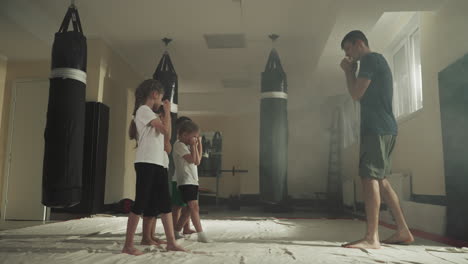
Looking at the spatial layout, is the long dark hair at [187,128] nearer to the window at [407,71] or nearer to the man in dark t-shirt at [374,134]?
the man in dark t-shirt at [374,134]

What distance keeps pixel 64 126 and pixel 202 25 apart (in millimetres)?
2597

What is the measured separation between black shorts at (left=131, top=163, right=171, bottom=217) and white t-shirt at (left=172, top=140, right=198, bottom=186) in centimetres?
49

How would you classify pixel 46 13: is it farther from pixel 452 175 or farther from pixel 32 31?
pixel 452 175

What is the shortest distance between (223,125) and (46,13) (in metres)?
6.73

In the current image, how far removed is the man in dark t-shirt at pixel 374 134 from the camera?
2.30m

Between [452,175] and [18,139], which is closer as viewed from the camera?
[452,175]

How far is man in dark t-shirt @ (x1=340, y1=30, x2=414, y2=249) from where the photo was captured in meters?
2.30

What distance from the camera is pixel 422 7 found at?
11.5ft

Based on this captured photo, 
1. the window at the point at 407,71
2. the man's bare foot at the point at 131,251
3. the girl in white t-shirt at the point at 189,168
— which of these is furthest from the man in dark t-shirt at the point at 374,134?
the window at the point at 407,71

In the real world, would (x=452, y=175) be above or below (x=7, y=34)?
below

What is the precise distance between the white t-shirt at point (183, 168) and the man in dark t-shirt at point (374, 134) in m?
1.11

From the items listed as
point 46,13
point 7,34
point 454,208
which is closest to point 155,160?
point 454,208

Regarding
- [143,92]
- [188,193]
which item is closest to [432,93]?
[188,193]

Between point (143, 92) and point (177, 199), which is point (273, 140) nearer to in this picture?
point (177, 199)
